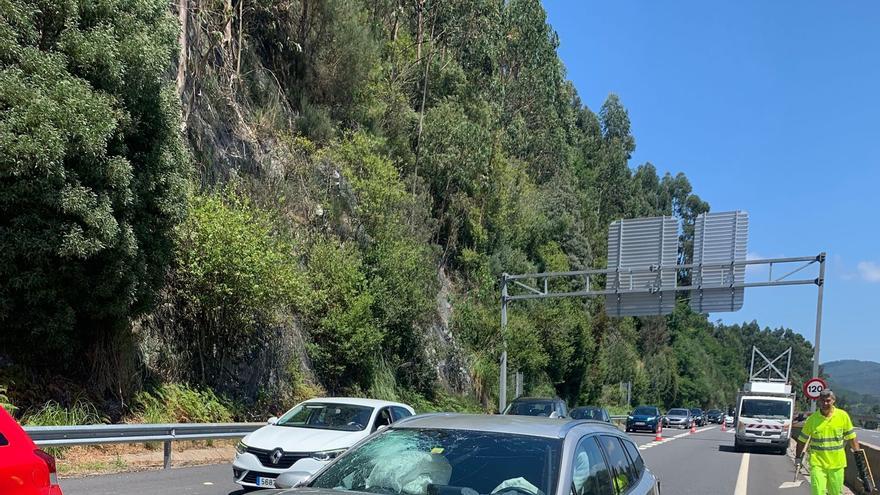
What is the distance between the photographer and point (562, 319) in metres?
49.3

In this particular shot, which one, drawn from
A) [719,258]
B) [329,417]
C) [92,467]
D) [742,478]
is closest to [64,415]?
[92,467]

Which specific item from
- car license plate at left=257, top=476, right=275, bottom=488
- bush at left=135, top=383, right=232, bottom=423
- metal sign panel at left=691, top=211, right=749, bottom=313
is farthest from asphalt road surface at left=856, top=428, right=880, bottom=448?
car license plate at left=257, top=476, right=275, bottom=488

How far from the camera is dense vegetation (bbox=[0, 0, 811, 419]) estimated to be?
1470cm

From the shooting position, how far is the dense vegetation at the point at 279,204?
14.7 meters

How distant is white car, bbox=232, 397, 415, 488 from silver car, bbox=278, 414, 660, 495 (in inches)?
190

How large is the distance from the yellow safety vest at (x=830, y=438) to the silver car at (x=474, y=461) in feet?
18.8

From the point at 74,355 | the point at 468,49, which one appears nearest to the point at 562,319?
the point at 468,49

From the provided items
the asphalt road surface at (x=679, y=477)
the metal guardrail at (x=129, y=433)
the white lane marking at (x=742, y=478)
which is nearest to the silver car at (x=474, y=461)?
the asphalt road surface at (x=679, y=477)

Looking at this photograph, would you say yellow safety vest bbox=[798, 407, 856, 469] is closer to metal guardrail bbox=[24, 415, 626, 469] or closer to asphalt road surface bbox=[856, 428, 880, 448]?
metal guardrail bbox=[24, 415, 626, 469]

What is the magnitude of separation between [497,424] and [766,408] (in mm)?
27053

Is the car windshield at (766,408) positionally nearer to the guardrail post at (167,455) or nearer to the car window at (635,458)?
the guardrail post at (167,455)

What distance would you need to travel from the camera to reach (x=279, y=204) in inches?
1014

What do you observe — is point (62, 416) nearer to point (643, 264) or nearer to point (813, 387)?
point (813, 387)

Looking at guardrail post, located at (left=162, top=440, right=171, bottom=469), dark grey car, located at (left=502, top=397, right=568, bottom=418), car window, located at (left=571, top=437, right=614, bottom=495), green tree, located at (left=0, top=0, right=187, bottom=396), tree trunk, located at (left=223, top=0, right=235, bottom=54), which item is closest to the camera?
car window, located at (left=571, top=437, right=614, bottom=495)
